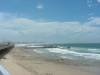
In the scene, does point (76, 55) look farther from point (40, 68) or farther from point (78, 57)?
point (40, 68)

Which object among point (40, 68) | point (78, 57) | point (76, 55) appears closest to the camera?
point (40, 68)

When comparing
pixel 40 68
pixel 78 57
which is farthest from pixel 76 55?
pixel 40 68

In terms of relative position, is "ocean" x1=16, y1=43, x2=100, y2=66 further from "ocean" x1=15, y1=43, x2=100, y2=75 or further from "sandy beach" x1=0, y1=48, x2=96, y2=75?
"sandy beach" x1=0, y1=48, x2=96, y2=75

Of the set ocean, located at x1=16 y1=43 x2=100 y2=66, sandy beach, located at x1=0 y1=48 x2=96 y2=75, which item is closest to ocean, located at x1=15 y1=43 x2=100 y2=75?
ocean, located at x1=16 y1=43 x2=100 y2=66

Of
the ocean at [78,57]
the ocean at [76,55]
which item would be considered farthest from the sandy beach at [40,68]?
the ocean at [76,55]

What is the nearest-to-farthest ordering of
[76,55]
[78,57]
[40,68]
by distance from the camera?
1. [40,68]
2. [78,57]
3. [76,55]

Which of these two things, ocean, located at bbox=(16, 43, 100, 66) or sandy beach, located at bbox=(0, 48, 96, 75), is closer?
sandy beach, located at bbox=(0, 48, 96, 75)

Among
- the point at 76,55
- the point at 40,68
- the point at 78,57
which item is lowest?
the point at 76,55

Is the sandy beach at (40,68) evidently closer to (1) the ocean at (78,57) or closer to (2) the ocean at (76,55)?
(1) the ocean at (78,57)

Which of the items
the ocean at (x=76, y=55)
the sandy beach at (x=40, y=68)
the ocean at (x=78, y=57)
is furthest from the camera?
the ocean at (x=76, y=55)

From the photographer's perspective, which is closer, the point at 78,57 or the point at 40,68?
the point at 40,68

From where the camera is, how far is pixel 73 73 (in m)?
16.1

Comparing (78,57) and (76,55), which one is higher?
(78,57)

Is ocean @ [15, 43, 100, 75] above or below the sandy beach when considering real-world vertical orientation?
below
